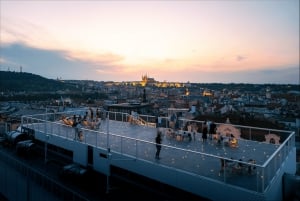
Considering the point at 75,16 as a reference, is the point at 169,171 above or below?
below

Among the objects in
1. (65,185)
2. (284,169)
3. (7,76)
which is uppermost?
(7,76)

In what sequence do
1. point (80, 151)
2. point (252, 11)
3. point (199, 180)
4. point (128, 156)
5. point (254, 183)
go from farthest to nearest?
point (252, 11) < point (80, 151) < point (128, 156) < point (199, 180) < point (254, 183)

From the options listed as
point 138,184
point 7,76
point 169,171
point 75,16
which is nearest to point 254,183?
point 169,171

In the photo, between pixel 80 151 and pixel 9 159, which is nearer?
pixel 80 151

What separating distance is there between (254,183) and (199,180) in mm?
1647

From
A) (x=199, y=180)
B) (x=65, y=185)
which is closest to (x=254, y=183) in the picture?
(x=199, y=180)

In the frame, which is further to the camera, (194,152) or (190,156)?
(190,156)

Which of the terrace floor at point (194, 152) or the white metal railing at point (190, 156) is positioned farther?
the terrace floor at point (194, 152)

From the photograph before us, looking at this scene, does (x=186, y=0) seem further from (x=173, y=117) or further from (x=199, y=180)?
(x=199, y=180)

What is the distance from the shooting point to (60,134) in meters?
14.7

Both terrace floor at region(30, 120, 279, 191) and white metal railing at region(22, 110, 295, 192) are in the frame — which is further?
terrace floor at region(30, 120, 279, 191)

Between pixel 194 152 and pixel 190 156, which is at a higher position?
pixel 194 152

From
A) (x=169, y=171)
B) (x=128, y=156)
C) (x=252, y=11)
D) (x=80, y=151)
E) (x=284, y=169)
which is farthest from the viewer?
(x=252, y=11)

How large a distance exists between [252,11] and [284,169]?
29.2 m
